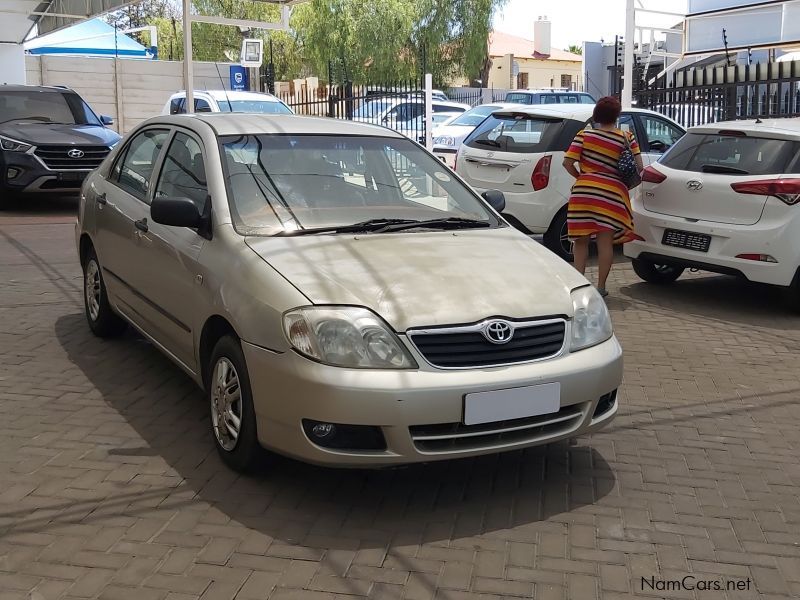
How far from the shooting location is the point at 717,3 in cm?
1714

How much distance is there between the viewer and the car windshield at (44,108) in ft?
47.8

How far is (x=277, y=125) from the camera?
5426 millimetres

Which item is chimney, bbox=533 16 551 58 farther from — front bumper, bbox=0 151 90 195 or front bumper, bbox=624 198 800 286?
front bumper, bbox=624 198 800 286

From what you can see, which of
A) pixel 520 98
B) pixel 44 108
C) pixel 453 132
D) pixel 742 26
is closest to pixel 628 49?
pixel 742 26

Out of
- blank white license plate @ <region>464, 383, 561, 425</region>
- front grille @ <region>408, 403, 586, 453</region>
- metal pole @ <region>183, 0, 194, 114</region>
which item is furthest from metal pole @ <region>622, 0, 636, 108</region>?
blank white license plate @ <region>464, 383, 561, 425</region>

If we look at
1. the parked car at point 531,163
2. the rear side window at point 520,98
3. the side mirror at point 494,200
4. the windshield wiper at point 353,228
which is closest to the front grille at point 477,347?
the windshield wiper at point 353,228

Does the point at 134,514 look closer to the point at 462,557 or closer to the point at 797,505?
the point at 462,557

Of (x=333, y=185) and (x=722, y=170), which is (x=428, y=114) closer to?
(x=722, y=170)

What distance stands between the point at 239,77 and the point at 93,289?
21.1 m

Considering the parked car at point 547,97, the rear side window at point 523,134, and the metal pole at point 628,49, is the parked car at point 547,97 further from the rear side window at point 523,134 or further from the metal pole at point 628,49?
the rear side window at point 523,134

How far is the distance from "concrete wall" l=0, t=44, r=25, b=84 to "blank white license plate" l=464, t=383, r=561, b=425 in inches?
910

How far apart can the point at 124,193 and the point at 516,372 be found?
3162 millimetres

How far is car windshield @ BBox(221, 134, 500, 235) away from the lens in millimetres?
4840

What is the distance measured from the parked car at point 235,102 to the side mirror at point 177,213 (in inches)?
446
